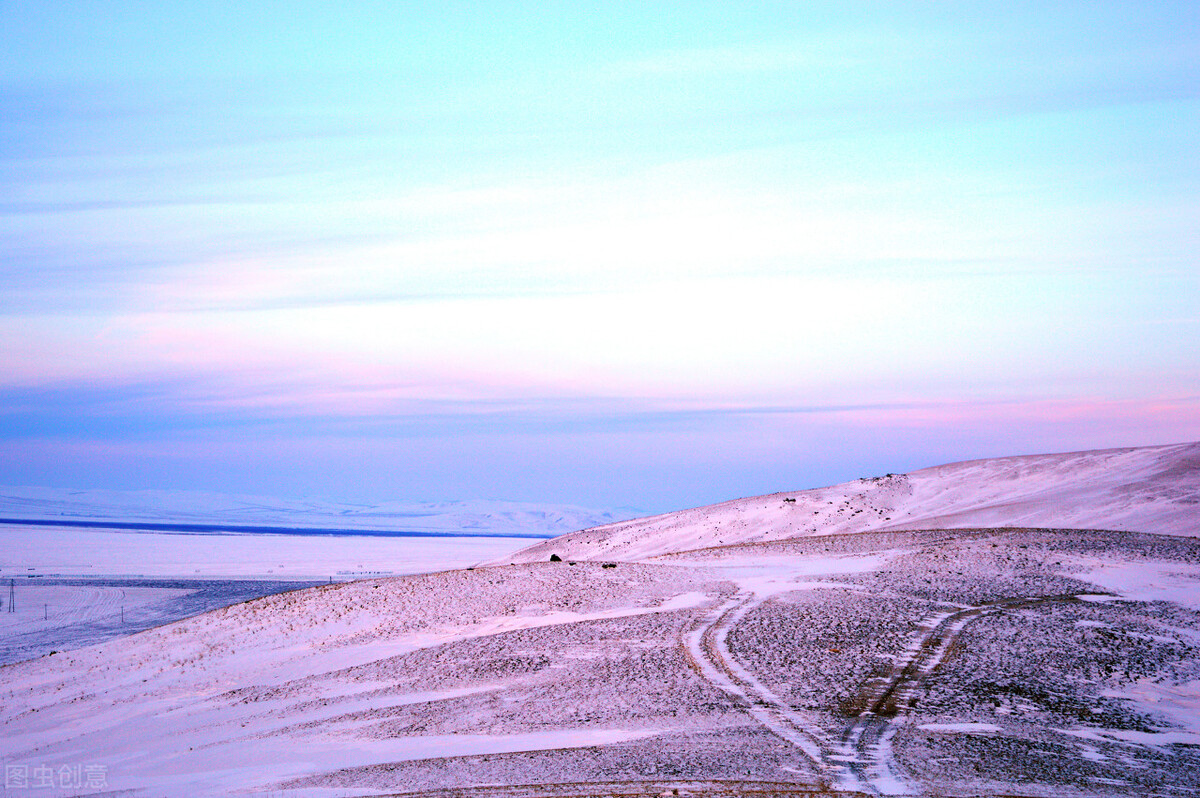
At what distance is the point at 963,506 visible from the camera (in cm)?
3969

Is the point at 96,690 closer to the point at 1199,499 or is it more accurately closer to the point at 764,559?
the point at 764,559

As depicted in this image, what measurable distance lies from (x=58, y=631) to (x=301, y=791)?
33.4m

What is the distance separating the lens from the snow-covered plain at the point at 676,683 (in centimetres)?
1149

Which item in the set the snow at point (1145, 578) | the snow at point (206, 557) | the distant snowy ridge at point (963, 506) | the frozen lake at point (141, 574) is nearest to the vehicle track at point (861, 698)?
the snow at point (1145, 578)

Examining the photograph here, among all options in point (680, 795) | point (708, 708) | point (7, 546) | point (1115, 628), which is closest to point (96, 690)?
point (708, 708)

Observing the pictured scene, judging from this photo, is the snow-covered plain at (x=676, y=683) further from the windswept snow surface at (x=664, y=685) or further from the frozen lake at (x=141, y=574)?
the frozen lake at (x=141, y=574)

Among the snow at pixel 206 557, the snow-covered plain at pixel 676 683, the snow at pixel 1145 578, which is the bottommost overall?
the snow at pixel 206 557

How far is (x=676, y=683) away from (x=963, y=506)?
28.4 meters

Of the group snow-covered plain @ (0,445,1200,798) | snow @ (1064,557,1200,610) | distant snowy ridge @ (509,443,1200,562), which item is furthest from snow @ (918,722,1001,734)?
distant snowy ridge @ (509,443,1200,562)

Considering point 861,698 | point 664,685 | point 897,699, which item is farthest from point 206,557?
point 897,699

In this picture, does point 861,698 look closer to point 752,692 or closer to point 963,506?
point 752,692

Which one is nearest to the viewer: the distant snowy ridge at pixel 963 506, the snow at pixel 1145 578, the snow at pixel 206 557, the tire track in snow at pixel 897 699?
the tire track in snow at pixel 897 699

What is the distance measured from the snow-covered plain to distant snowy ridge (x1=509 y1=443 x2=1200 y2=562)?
358 inches

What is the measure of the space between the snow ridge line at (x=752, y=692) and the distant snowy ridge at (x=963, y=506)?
19263mm
